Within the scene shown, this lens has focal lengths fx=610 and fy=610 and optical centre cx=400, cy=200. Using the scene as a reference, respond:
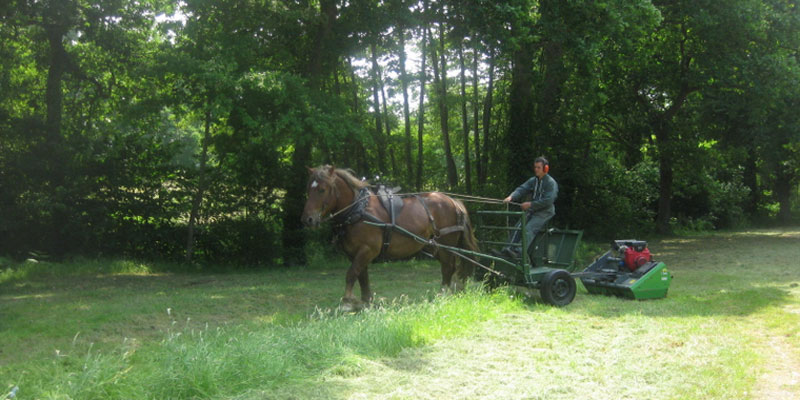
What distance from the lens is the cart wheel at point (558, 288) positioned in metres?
8.28

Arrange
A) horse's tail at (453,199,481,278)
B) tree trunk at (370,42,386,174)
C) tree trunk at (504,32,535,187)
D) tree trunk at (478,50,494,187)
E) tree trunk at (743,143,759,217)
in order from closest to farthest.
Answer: horse's tail at (453,199,481,278) < tree trunk at (504,32,535,187) < tree trunk at (370,42,386,174) < tree trunk at (478,50,494,187) < tree trunk at (743,143,759,217)

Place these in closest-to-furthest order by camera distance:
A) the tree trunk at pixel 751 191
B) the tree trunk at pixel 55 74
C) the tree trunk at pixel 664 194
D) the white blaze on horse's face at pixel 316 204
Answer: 1. the white blaze on horse's face at pixel 316 204
2. the tree trunk at pixel 55 74
3. the tree trunk at pixel 664 194
4. the tree trunk at pixel 751 191

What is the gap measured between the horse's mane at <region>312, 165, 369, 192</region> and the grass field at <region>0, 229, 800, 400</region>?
5.93 feet

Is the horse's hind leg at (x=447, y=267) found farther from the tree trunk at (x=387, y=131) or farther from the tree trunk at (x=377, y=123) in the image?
the tree trunk at (x=387, y=131)

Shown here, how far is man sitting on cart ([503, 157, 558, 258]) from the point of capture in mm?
8625

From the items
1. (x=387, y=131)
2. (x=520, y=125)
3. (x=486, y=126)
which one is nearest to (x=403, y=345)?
(x=520, y=125)

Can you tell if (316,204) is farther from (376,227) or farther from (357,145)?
(357,145)

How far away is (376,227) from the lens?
27.0ft

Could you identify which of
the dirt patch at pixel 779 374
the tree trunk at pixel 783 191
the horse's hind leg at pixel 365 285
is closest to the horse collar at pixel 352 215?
the horse's hind leg at pixel 365 285

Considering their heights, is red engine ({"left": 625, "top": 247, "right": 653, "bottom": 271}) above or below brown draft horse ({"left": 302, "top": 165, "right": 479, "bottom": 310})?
below

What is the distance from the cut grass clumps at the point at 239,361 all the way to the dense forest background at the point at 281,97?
25.0 ft

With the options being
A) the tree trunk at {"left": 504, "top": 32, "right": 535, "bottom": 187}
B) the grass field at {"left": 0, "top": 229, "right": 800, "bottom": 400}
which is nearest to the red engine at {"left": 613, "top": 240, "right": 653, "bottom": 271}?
the grass field at {"left": 0, "top": 229, "right": 800, "bottom": 400}

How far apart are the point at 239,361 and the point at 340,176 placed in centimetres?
388

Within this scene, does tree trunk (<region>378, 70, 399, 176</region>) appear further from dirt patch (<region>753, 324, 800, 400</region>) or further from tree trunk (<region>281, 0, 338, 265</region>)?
dirt patch (<region>753, 324, 800, 400</region>)
